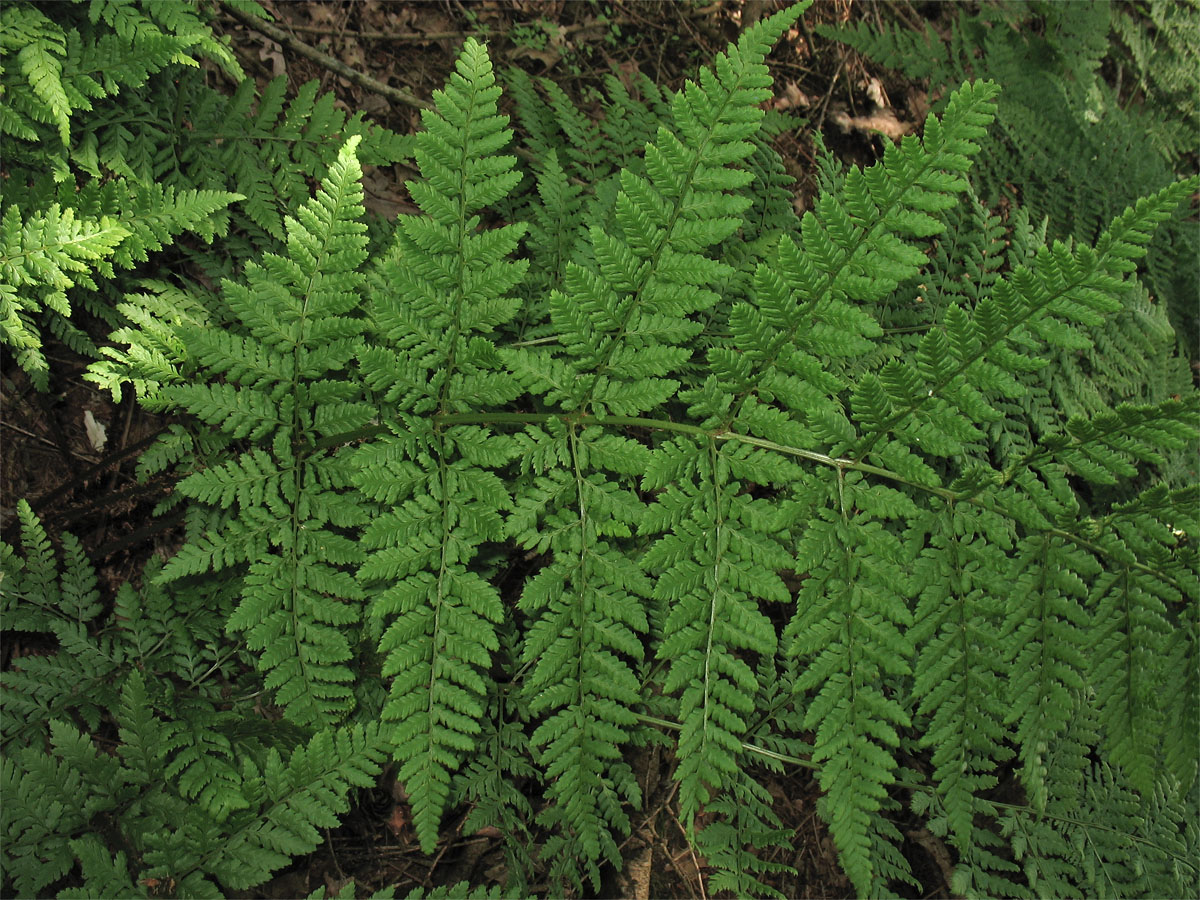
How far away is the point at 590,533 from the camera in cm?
232

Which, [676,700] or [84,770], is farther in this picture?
[676,700]

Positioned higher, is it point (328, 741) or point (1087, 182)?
point (1087, 182)

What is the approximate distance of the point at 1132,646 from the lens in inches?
84.0

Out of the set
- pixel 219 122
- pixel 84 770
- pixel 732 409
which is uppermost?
pixel 732 409

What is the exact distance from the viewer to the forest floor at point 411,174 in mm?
2965

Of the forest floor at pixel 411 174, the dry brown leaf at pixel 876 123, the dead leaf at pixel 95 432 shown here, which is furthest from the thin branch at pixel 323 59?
the dry brown leaf at pixel 876 123

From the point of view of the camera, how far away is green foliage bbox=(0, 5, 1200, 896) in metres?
2.13

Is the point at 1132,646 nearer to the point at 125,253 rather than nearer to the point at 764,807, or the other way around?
the point at 764,807

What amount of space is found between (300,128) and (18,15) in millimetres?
984

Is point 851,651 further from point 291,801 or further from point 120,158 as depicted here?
point 120,158

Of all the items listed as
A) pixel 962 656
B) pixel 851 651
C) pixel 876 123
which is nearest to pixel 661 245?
pixel 851 651

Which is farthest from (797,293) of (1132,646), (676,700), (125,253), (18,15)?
(18,15)

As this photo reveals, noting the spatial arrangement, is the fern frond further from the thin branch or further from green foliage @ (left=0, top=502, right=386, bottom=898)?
the thin branch

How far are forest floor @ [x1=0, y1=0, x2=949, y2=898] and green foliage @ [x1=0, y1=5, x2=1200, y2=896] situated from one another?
36cm
